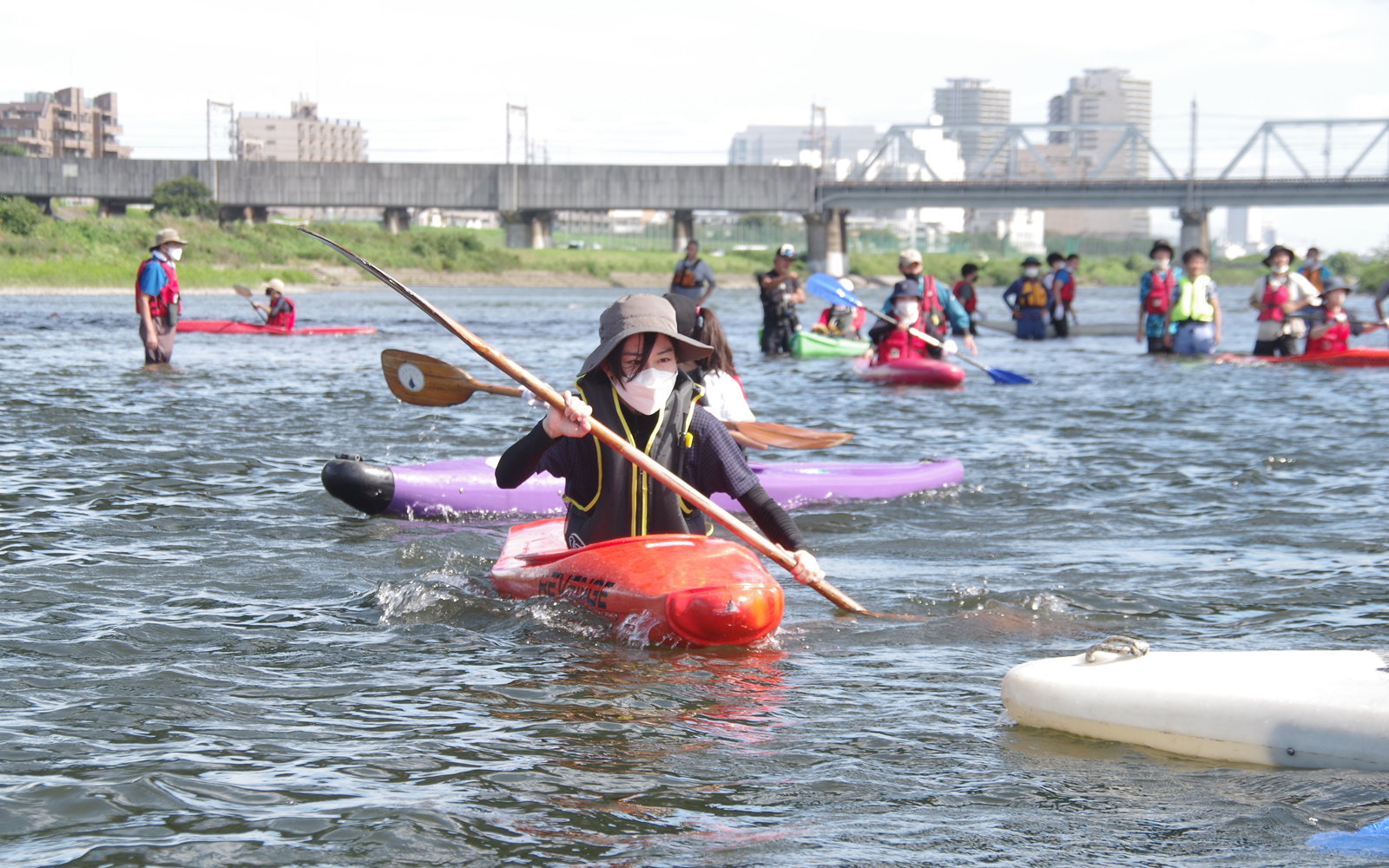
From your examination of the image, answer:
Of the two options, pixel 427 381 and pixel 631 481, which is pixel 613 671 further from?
pixel 427 381

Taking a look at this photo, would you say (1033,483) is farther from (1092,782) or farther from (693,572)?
(1092,782)

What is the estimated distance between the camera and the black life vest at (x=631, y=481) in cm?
460

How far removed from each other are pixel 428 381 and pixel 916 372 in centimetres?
897

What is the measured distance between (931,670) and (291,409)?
28.2ft

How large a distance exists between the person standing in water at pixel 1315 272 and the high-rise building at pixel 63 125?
70.4 meters

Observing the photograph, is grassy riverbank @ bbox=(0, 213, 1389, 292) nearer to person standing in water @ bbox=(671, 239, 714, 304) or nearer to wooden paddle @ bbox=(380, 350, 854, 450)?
person standing in water @ bbox=(671, 239, 714, 304)

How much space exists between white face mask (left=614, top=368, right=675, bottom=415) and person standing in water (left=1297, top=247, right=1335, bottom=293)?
16.3 meters

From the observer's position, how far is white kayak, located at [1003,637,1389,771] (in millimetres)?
3400

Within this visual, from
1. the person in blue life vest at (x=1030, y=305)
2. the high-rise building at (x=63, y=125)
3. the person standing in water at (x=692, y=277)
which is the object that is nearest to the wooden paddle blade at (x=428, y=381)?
the person standing in water at (x=692, y=277)

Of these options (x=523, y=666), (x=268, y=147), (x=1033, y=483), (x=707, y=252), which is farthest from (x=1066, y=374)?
(x=268, y=147)

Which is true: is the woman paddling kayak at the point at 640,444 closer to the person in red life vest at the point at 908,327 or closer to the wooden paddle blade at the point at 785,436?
the wooden paddle blade at the point at 785,436

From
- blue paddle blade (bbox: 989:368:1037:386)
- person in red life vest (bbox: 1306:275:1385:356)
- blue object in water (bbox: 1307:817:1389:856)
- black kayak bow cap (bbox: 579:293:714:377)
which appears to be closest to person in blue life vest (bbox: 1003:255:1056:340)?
person in red life vest (bbox: 1306:275:1385:356)

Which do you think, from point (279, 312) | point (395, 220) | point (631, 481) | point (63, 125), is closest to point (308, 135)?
point (63, 125)

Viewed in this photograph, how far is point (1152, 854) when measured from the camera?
9.79 feet
